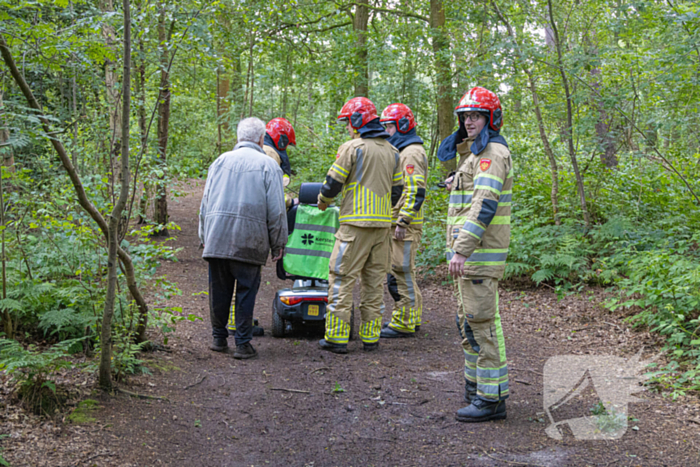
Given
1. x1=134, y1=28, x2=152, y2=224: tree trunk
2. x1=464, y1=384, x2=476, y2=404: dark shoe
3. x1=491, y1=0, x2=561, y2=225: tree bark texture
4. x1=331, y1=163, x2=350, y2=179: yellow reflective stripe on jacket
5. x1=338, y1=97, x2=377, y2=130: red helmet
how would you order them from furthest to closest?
1. x1=491, y1=0, x2=561, y2=225: tree bark texture
2. x1=338, y1=97, x2=377, y2=130: red helmet
3. x1=331, y1=163, x2=350, y2=179: yellow reflective stripe on jacket
4. x1=134, y1=28, x2=152, y2=224: tree trunk
5. x1=464, y1=384, x2=476, y2=404: dark shoe

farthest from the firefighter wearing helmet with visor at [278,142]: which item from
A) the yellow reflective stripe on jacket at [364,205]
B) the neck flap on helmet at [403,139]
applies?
the neck flap on helmet at [403,139]

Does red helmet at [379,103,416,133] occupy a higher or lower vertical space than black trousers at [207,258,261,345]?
higher

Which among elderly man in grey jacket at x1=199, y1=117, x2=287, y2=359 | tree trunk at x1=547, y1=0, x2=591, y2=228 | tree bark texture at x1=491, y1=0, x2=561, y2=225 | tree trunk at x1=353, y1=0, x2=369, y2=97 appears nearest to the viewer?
elderly man in grey jacket at x1=199, y1=117, x2=287, y2=359

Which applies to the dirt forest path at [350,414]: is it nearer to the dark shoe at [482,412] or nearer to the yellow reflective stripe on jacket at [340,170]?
the dark shoe at [482,412]

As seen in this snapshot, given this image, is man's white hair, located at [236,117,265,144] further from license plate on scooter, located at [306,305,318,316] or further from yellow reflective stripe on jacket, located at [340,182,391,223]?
license plate on scooter, located at [306,305,318,316]

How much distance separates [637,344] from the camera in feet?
18.9

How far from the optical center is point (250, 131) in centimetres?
557

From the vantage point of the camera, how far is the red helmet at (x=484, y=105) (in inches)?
157

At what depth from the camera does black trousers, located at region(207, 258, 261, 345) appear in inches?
212

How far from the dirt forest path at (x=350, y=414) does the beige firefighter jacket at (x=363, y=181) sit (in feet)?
4.86

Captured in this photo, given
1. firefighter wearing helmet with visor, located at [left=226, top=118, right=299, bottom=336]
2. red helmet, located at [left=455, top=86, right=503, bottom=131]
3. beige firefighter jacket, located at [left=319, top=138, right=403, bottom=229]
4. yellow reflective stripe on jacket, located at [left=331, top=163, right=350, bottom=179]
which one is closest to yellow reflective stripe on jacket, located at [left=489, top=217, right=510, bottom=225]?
red helmet, located at [left=455, top=86, right=503, bottom=131]

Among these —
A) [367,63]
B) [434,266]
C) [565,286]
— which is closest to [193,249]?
[434,266]

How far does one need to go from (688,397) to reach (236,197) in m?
4.37

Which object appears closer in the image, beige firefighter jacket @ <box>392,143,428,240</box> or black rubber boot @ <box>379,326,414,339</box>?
beige firefighter jacket @ <box>392,143,428,240</box>
